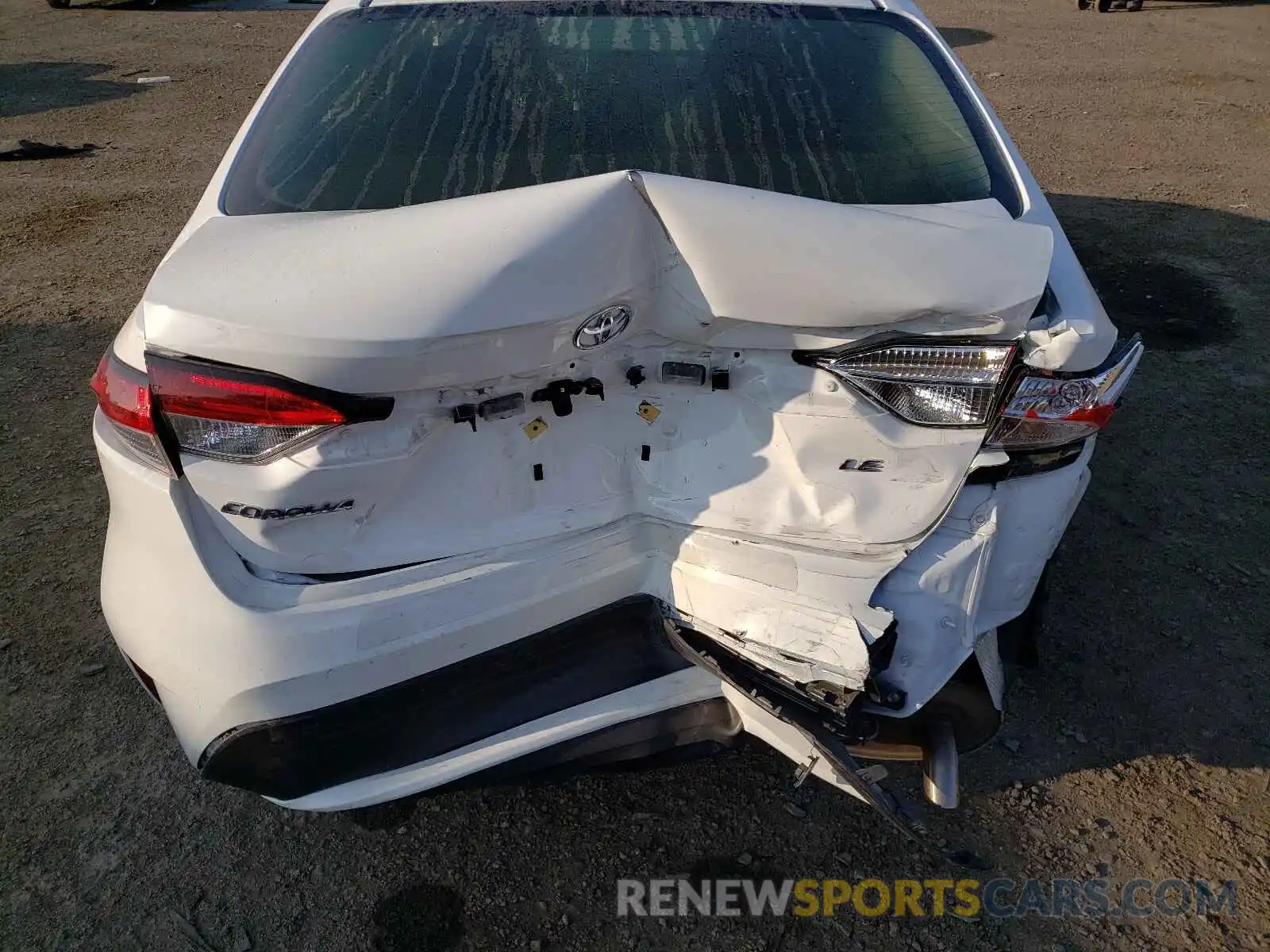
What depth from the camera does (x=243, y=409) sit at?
55.6 inches

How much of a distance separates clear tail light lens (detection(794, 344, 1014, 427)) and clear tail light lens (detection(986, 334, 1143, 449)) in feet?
0.17

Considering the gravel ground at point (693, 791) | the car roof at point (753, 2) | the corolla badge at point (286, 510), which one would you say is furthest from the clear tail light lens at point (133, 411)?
the car roof at point (753, 2)

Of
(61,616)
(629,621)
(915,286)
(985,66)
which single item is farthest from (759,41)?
(985,66)

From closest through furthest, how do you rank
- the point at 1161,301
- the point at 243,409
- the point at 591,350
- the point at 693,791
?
the point at 243,409 → the point at 591,350 → the point at 693,791 → the point at 1161,301

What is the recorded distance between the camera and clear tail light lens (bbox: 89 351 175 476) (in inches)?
59.5

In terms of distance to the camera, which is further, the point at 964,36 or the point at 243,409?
the point at 964,36

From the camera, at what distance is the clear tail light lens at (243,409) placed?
4.56 feet

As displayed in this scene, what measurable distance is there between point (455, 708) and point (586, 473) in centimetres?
51

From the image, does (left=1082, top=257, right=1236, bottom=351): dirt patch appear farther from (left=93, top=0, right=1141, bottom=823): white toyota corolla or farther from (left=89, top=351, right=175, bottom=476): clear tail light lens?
(left=89, top=351, right=175, bottom=476): clear tail light lens

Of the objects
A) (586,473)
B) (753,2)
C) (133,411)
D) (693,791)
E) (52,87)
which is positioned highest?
(753,2)

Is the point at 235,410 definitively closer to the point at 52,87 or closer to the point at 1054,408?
the point at 1054,408

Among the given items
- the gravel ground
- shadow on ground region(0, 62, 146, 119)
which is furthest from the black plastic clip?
shadow on ground region(0, 62, 146, 119)

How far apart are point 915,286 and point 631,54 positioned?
1299 mm

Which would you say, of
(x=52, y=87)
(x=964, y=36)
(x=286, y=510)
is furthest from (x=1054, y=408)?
(x=964, y=36)
